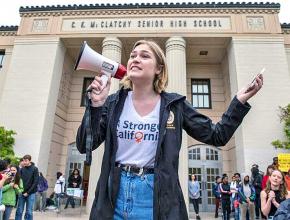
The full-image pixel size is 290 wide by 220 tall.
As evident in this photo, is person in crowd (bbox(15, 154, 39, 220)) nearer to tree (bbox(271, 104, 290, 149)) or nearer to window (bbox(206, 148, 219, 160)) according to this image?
tree (bbox(271, 104, 290, 149))

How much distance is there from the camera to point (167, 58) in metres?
15.2

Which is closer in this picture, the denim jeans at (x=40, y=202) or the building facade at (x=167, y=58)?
the denim jeans at (x=40, y=202)

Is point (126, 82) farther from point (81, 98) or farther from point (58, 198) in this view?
point (81, 98)

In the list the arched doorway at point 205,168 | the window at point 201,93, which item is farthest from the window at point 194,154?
the window at point 201,93

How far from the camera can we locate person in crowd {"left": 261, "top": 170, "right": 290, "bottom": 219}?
13.9ft

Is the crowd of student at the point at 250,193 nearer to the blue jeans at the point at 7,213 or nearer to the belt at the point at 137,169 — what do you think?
the belt at the point at 137,169

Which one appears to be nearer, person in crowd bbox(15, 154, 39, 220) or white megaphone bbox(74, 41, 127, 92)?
white megaphone bbox(74, 41, 127, 92)

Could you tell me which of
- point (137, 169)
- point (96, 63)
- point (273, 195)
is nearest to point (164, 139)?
point (137, 169)

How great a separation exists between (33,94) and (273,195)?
44.5 feet

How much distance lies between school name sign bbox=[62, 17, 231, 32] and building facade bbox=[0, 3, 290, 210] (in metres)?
0.06

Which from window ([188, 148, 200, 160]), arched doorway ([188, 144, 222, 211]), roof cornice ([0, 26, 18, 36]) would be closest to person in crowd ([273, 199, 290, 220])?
arched doorway ([188, 144, 222, 211])

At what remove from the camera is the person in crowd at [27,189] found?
7113 millimetres

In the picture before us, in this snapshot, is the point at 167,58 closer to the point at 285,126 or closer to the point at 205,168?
the point at 205,168

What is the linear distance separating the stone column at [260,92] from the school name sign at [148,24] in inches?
63.1
